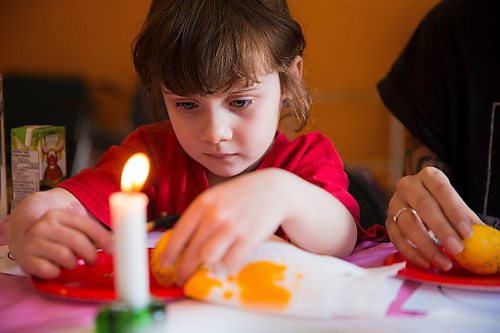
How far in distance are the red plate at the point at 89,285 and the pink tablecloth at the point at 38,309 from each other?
1 cm

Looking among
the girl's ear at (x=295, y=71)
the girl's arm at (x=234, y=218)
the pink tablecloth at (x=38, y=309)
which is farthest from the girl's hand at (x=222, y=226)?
the girl's ear at (x=295, y=71)

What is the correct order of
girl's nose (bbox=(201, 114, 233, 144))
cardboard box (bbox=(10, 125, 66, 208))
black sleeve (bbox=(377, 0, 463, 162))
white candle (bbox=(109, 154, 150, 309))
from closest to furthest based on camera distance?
white candle (bbox=(109, 154, 150, 309)) → girl's nose (bbox=(201, 114, 233, 144)) → cardboard box (bbox=(10, 125, 66, 208)) → black sleeve (bbox=(377, 0, 463, 162))

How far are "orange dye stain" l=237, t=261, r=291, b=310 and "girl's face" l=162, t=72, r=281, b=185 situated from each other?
306mm

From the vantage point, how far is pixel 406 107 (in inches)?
54.5

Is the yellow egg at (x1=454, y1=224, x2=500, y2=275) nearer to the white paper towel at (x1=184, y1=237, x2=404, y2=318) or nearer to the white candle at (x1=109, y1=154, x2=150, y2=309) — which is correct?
the white paper towel at (x1=184, y1=237, x2=404, y2=318)

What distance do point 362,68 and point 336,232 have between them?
76.3 inches

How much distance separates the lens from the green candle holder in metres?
0.45

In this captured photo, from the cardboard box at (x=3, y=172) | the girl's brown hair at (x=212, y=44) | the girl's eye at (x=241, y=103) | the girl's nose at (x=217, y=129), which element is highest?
the girl's brown hair at (x=212, y=44)

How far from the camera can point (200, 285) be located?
675 mm

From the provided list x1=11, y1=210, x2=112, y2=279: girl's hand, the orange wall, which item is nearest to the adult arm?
x1=11, y1=210, x2=112, y2=279: girl's hand

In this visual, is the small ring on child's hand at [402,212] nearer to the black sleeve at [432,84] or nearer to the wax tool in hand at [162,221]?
the wax tool in hand at [162,221]

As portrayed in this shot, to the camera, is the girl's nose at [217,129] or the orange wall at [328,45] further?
the orange wall at [328,45]

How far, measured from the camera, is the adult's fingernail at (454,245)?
0.74 meters

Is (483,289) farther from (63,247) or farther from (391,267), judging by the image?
(63,247)
